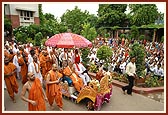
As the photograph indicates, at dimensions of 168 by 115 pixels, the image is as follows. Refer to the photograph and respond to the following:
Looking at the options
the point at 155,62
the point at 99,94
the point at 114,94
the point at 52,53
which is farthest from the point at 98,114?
the point at 155,62

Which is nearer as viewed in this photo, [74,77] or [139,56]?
[74,77]

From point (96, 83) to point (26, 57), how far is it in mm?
3010

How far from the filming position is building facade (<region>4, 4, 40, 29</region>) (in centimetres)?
2100

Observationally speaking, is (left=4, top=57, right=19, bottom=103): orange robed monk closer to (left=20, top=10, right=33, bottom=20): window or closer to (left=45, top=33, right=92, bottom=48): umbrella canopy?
(left=45, top=33, right=92, bottom=48): umbrella canopy

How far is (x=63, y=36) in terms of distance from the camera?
7.77 meters

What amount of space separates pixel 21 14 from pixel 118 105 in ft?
61.7

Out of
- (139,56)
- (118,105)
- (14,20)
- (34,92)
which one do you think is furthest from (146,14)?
(34,92)

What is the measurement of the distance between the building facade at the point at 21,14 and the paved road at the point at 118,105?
620 inches

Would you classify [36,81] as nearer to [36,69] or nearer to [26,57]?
[36,69]

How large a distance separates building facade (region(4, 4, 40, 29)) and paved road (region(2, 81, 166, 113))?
15.8m

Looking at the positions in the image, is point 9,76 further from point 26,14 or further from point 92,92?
point 26,14

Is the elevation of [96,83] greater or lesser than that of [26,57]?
lesser

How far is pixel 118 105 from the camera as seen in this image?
21.6 feet

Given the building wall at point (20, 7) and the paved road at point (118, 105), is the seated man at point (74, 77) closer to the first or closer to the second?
the paved road at point (118, 105)
